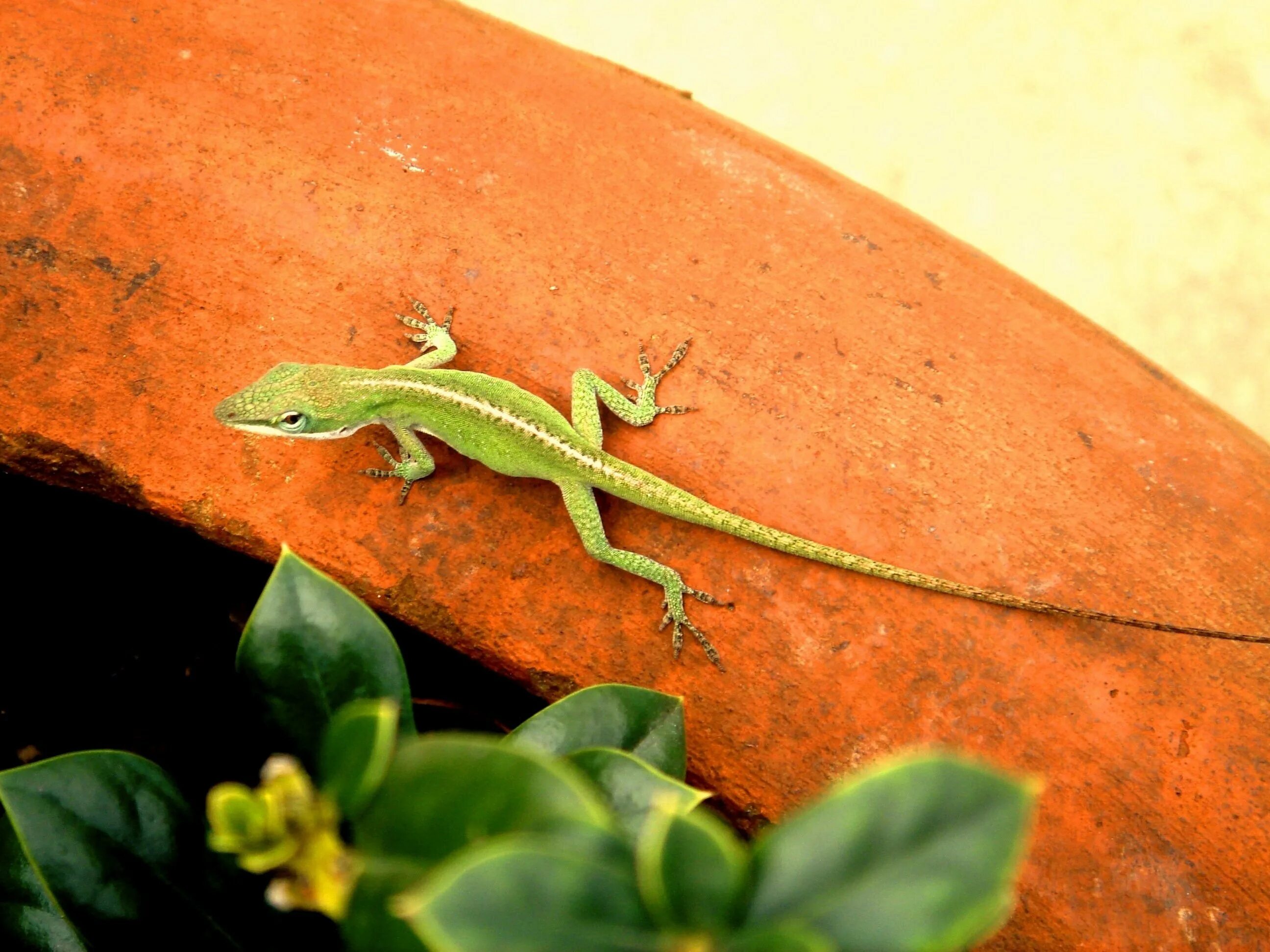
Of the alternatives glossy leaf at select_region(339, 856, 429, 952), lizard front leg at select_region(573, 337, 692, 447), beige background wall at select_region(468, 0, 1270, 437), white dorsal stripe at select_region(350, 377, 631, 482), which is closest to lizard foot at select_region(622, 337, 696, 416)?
lizard front leg at select_region(573, 337, 692, 447)

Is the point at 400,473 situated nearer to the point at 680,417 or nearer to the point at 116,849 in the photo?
the point at 680,417

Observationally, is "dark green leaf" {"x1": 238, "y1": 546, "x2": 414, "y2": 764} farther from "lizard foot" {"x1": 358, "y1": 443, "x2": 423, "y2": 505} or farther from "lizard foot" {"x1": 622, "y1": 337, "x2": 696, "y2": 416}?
"lizard foot" {"x1": 622, "y1": 337, "x2": 696, "y2": 416}

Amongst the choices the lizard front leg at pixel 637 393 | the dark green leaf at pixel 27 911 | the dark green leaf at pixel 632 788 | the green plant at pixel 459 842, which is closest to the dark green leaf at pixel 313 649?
the green plant at pixel 459 842

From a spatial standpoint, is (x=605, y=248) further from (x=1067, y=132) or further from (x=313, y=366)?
(x=1067, y=132)

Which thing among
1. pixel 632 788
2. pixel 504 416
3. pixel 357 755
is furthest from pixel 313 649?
pixel 504 416

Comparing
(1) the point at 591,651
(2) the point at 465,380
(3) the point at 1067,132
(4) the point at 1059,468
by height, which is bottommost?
(1) the point at 591,651

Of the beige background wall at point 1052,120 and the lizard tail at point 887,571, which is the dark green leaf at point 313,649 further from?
the beige background wall at point 1052,120

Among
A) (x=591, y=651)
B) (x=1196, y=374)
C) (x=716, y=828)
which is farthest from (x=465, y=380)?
(x=1196, y=374)

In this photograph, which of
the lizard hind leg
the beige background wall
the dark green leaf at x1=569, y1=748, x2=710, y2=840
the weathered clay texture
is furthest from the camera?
the beige background wall
